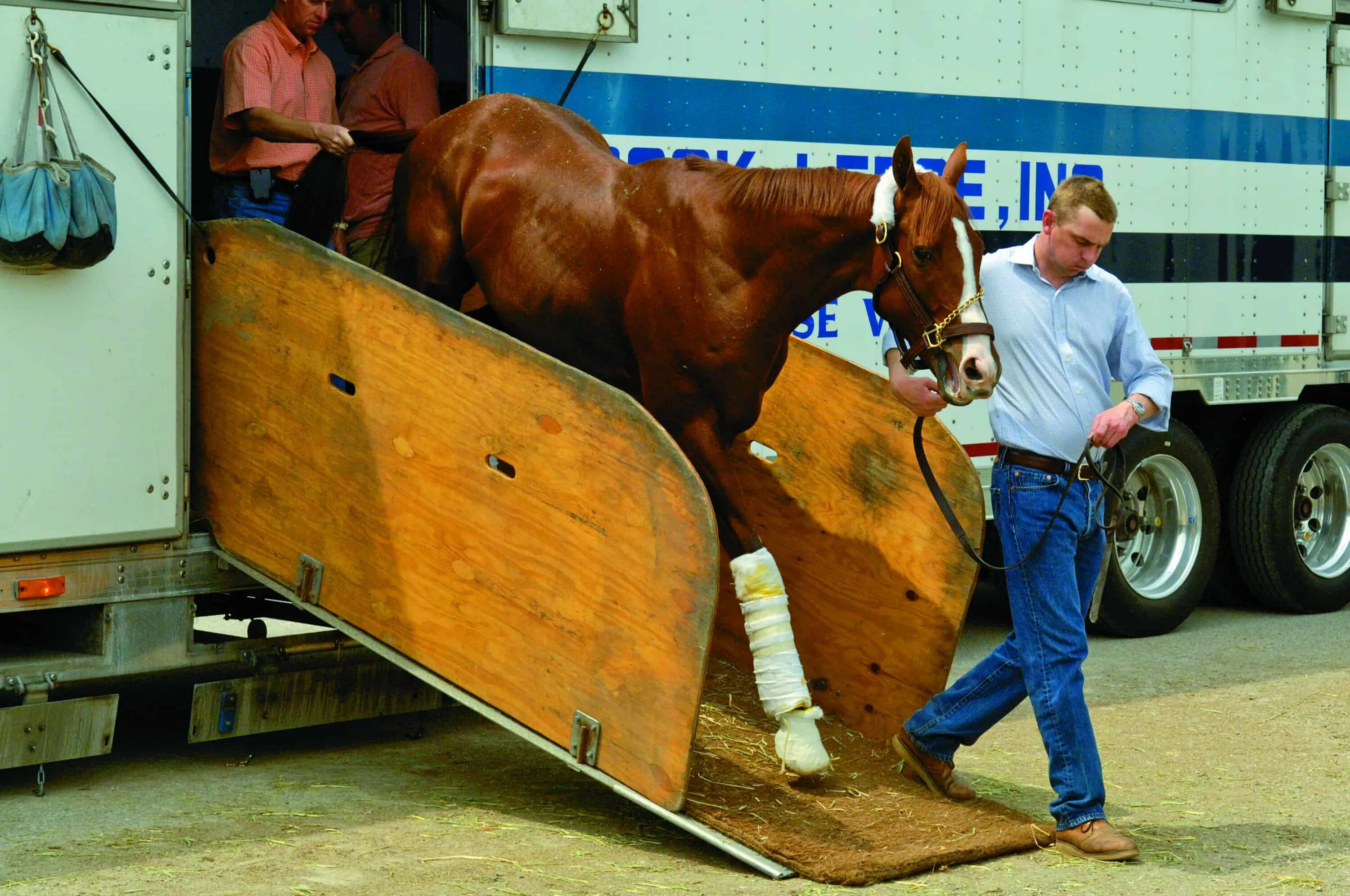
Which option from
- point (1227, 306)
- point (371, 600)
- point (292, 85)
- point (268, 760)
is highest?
point (292, 85)

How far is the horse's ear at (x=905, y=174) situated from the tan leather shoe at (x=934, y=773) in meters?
1.66

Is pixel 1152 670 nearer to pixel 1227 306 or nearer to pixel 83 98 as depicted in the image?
pixel 1227 306

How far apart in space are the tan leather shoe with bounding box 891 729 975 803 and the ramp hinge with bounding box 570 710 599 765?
1.01 meters

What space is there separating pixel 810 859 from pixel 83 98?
3.12 meters

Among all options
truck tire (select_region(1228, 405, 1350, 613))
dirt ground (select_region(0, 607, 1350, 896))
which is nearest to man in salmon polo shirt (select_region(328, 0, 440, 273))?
dirt ground (select_region(0, 607, 1350, 896))

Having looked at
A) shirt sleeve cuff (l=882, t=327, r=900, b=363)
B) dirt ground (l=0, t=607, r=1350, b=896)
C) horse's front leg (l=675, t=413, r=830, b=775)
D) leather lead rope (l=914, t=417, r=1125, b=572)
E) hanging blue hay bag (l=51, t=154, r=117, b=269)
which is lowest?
dirt ground (l=0, t=607, r=1350, b=896)

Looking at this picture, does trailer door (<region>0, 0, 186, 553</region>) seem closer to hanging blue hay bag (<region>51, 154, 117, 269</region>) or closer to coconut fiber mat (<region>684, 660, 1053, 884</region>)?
hanging blue hay bag (<region>51, 154, 117, 269</region>)

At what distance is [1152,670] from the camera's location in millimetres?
7781

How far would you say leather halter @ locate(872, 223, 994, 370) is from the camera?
480 cm

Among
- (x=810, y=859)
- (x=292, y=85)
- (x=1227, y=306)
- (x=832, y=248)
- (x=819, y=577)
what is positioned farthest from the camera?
(x=1227, y=306)

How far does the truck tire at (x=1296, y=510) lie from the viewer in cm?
896

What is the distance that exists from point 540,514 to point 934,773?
1458 mm

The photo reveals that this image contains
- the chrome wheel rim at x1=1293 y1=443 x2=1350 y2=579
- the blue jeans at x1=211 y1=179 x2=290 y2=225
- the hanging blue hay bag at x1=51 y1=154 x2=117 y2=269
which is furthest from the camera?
the chrome wheel rim at x1=1293 y1=443 x2=1350 y2=579

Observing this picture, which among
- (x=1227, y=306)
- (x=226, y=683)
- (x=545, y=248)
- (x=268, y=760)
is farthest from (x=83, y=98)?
(x=1227, y=306)
